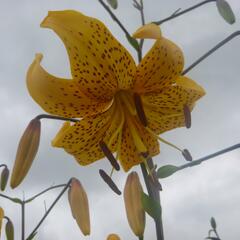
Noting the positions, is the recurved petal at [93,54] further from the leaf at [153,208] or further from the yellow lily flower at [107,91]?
the leaf at [153,208]

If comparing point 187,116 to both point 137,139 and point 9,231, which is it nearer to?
point 137,139

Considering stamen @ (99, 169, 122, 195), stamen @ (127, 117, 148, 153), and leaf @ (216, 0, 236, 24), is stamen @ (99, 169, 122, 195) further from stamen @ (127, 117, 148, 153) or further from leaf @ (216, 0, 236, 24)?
leaf @ (216, 0, 236, 24)

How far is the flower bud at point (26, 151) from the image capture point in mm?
1186

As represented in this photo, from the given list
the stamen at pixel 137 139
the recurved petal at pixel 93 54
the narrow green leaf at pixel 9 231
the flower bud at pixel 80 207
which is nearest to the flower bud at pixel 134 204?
the flower bud at pixel 80 207

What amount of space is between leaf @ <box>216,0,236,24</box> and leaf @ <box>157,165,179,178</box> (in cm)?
58

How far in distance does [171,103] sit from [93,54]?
46 cm

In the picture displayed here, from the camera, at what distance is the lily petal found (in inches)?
59.4

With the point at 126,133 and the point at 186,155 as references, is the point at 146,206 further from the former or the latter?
the point at 126,133

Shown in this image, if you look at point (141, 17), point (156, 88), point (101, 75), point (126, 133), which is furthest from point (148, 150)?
point (141, 17)

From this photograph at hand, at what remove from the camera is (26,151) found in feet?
4.02

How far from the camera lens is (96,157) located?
1688 millimetres

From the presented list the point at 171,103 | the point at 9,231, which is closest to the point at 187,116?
the point at 171,103

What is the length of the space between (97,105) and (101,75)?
181 mm

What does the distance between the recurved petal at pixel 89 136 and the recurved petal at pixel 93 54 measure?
10 centimetres
